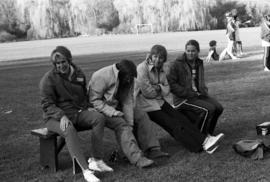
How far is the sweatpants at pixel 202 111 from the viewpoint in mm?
6363

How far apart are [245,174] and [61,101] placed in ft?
7.11

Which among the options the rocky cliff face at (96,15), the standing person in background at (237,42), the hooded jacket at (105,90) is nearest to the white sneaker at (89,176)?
the hooded jacket at (105,90)

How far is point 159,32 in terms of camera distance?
5181cm

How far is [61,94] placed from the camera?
17.7ft

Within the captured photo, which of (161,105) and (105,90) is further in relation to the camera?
(161,105)

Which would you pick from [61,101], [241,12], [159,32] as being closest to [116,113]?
[61,101]

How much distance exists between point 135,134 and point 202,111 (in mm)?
975

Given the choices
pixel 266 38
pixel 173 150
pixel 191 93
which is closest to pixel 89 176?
pixel 173 150

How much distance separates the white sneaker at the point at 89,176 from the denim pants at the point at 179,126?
1479 millimetres

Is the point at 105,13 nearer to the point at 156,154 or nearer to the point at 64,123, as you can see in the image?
the point at 156,154

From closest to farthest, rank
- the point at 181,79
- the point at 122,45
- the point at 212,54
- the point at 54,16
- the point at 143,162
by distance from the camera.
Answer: the point at 143,162 → the point at 181,79 → the point at 212,54 → the point at 122,45 → the point at 54,16

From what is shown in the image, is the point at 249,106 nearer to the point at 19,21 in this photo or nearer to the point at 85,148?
the point at 85,148

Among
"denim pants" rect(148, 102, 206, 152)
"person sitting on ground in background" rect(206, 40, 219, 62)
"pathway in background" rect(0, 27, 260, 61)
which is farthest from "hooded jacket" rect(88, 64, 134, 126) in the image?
"pathway in background" rect(0, 27, 260, 61)

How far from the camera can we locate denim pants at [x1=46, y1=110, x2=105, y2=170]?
5.14 meters
